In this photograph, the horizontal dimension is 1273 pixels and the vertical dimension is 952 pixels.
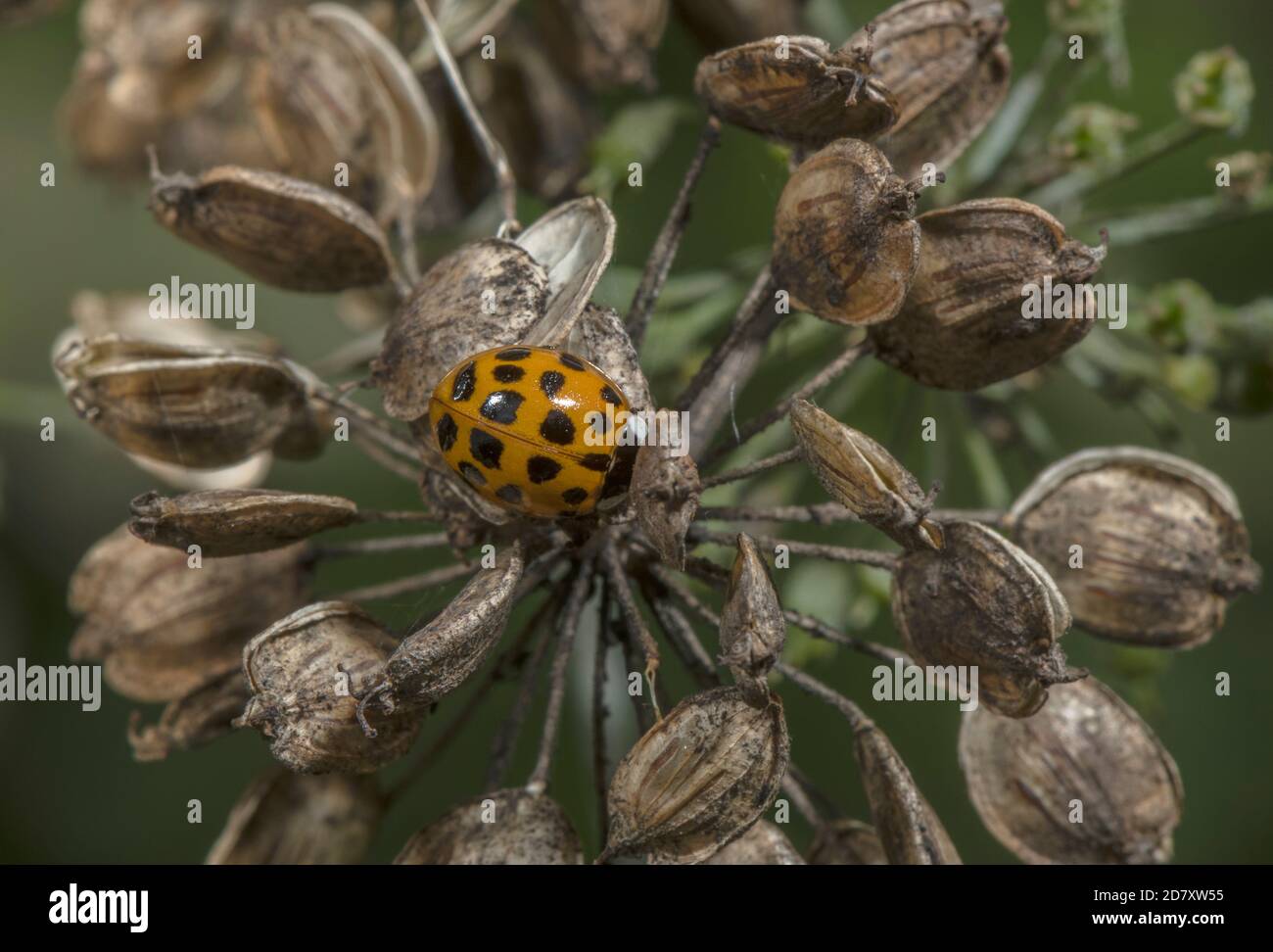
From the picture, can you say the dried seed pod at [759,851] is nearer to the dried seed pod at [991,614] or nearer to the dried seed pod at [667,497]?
the dried seed pod at [991,614]

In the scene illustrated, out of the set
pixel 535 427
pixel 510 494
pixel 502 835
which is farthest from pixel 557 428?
pixel 502 835

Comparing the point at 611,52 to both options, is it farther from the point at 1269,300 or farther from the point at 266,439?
the point at 1269,300

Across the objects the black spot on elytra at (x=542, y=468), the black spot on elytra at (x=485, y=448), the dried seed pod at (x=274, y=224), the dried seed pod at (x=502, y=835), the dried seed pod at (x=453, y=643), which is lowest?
the dried seed pod at (x=502, y=835)

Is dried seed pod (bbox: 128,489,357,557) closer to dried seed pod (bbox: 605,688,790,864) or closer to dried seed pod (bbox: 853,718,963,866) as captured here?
dried seed pod (bbox: 605,688,790,864)

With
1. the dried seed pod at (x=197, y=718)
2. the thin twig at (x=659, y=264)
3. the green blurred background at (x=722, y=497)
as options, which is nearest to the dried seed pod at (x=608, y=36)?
the green blurred background at (x=722, y=497)
